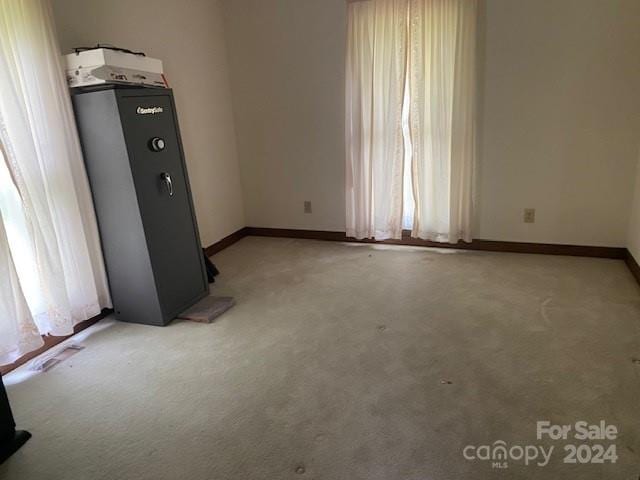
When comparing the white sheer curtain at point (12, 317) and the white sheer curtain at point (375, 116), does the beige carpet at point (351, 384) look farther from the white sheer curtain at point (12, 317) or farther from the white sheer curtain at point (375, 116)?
the white sheer curtain at point (375, 116)

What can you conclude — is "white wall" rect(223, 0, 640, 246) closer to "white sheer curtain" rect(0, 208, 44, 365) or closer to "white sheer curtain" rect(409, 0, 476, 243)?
"white sheer curtain" rect(409, 0, 476, 243)

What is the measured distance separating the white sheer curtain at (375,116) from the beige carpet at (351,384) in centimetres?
83

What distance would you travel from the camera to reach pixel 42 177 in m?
2.25

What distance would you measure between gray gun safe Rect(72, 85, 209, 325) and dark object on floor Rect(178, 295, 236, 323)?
0.21 feet

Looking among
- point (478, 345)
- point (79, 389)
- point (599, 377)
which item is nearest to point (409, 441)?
point (478, 345)

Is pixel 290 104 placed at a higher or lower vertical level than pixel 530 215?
higher

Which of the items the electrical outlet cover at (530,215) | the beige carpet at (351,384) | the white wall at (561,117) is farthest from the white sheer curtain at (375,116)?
the electrical outlet cover at (530,215)

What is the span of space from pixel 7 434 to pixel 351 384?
1431mm

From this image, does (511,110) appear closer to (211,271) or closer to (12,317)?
(211,271)

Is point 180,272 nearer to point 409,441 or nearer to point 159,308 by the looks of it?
point 159,308

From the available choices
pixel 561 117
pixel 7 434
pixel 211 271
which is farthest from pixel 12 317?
pixel 561 117

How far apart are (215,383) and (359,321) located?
0.93 meters
